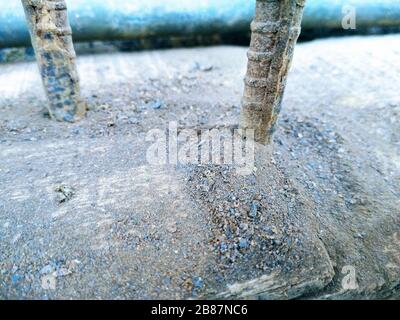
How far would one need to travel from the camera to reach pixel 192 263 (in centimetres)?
152

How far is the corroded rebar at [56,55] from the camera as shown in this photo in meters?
1.95

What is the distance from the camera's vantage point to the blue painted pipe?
10.3ft

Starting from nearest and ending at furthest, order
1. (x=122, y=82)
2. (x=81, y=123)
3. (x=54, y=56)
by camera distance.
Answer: (x=54, y=56), (x=81, y=123), (x=122, y=82)

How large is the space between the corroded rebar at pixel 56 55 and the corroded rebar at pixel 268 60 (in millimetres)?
1169

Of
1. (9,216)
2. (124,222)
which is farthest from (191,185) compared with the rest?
(9,216)

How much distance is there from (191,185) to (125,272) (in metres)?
0.59

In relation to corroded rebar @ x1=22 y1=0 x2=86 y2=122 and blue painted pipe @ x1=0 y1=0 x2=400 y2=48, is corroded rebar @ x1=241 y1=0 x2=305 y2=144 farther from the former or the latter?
blue painted pipe @ x1=0 y1=0 x2=400 y2=48

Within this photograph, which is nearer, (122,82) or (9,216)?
(9,216)

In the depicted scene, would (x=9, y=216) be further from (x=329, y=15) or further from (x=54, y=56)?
(x=329, y=15)

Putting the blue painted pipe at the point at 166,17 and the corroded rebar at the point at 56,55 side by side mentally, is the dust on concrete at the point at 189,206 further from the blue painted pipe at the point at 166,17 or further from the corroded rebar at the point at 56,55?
the blue painted pipe at the point at 166,17

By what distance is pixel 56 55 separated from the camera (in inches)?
82.5

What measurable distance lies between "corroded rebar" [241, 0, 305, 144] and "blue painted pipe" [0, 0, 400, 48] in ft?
6.44
